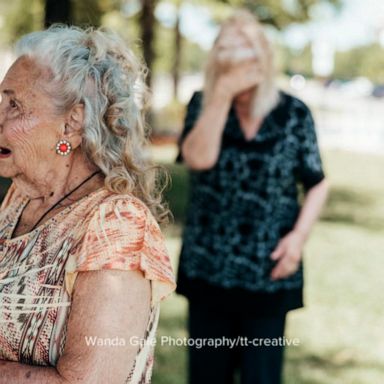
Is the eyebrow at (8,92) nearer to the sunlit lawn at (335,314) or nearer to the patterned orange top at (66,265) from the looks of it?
the patterned orange top at (66,265)

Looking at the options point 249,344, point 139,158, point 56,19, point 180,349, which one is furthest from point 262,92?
point 56,19

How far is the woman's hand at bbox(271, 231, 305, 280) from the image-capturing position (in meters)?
3.17

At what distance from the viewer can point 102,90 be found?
1.95 metres

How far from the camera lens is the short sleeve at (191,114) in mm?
3402

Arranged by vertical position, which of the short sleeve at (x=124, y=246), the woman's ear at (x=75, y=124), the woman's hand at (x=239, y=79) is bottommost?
the woman's hand at (x=239, y=79)

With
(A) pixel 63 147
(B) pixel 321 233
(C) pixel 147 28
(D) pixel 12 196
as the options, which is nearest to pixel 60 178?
(A) pixel 63 147

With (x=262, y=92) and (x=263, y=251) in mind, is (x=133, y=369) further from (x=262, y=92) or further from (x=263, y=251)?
(x=262, y=92)

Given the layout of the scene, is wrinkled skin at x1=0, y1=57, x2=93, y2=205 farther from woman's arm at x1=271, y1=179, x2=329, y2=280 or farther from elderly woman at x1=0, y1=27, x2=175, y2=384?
woman's arm at x1=271, y1=179, x2=329, y2=280

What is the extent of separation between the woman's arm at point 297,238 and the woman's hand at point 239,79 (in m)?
0.54

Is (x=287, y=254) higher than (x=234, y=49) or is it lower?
lower

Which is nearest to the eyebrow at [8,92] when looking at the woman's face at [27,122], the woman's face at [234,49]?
the woman's face at [27,122]

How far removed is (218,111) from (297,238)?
627mm

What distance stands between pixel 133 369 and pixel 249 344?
1.40 metres

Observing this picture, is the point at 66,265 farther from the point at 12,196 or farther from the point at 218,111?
the point at 218,111
